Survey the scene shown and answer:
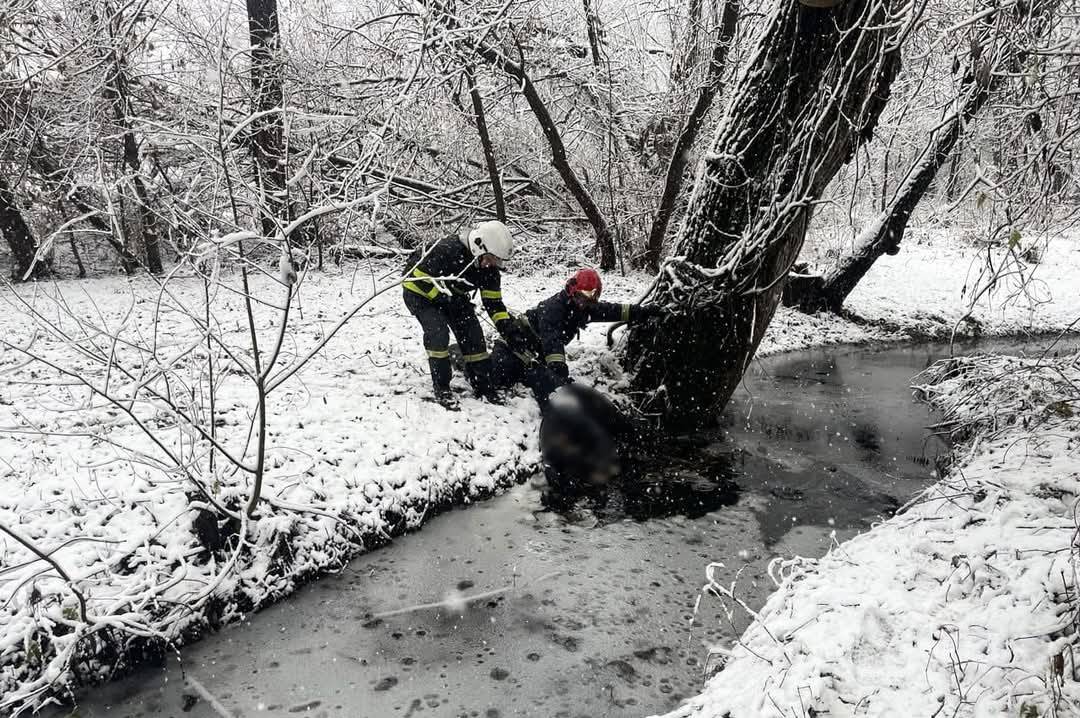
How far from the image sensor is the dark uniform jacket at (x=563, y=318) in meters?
6.24

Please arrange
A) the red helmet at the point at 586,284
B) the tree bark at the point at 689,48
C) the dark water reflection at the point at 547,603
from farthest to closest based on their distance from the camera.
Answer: the tree bark at the point at 689,48, the red helmet at the point at 586,284, the dark water reflection at the point at 547,603

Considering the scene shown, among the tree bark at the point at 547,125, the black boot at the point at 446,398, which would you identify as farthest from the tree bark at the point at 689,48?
the black boot at the point at 446,398

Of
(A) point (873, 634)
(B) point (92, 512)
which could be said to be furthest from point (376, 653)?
(A) point (873, 634)

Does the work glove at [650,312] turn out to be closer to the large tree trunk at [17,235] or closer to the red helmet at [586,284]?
the red helmet at [586,284]

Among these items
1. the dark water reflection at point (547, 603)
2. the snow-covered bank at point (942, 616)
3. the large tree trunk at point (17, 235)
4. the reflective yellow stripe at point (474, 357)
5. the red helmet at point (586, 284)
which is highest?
the large tree trunk at point (17, 235)

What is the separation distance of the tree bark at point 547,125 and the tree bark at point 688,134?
862 millimetres

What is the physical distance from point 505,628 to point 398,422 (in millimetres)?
2426

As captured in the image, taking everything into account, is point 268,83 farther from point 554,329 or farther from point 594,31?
point 554,329

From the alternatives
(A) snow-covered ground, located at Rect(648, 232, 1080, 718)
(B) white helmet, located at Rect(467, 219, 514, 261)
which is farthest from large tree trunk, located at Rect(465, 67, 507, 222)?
(A) snow-covered ground, located at Rect(648, 232, 1080, 718)

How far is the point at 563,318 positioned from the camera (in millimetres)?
6297

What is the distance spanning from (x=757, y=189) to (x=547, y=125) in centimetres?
589

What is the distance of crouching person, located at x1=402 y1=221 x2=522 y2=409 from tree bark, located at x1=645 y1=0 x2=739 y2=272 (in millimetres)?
5990

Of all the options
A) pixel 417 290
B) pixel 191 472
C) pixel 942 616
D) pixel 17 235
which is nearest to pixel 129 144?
pixel 17 235

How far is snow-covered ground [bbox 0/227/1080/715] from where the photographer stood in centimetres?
349
